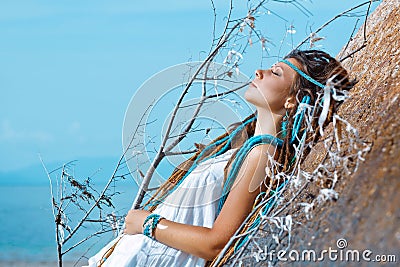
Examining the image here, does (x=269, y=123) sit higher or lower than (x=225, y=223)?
higher

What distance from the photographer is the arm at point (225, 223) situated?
1.99m

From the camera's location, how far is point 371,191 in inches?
58.4

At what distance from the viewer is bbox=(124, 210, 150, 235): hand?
2139mm

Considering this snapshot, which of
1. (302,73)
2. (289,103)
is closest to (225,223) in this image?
(289,103)

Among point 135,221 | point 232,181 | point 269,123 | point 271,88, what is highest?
point 271,88

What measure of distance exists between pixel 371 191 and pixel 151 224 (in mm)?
804

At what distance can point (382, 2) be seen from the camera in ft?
9.15

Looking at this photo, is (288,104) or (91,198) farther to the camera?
(91,198)

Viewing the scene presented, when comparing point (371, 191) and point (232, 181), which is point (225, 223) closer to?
point (232, 181)

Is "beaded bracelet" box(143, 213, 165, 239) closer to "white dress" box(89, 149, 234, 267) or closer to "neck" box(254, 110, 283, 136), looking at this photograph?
"white dress" box(89, 149, 234, 267)

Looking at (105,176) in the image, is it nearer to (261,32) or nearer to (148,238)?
(148,238)

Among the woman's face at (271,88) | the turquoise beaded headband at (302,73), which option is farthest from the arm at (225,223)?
the turquoise beaded headband at (302,73)

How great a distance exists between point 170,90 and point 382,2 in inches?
41.3

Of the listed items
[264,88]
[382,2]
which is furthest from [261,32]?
[382,2]
